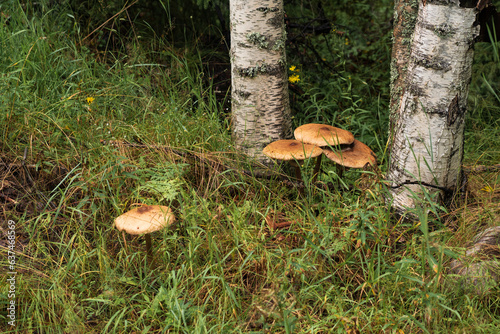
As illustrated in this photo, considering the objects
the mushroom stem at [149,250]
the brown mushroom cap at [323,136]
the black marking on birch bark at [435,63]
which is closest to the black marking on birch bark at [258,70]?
the brown mushroom cap at [323,136]

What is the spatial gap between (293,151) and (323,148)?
25 centimetres

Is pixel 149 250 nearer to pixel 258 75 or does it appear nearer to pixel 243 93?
pixel 243 93

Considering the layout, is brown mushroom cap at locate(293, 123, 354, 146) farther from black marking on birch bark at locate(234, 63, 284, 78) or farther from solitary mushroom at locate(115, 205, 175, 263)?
solitary mushroom at locate(115, 205, 175, 263)

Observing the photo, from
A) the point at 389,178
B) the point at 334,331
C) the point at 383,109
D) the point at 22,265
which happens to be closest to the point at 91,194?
the point at 22,265

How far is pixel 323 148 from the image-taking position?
3.04 m

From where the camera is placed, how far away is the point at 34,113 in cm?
323

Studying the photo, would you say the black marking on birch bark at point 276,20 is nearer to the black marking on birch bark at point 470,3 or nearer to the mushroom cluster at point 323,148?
the mushroom cluster at point 323,148

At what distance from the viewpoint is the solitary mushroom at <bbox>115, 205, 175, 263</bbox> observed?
2.33 metres

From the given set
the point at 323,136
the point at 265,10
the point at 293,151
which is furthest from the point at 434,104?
the point at 265,10

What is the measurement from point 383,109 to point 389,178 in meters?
1.64

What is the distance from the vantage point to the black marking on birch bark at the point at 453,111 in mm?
2652

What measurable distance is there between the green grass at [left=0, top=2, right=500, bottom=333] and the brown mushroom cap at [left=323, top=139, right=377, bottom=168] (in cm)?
13

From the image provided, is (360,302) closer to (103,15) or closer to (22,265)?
(22,265)

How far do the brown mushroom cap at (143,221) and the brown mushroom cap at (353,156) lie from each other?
120 cm
